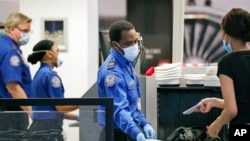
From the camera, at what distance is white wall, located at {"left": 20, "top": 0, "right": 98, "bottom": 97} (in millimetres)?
4875

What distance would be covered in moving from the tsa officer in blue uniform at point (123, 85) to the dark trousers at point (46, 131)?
493mm

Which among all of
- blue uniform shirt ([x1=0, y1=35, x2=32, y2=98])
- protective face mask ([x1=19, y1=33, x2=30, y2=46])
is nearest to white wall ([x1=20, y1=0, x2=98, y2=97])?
protective face mask ([x1=19, y1=33, x2=30, y2=46])

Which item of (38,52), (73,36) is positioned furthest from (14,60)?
(73,36)

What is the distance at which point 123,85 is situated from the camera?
6.49 feet

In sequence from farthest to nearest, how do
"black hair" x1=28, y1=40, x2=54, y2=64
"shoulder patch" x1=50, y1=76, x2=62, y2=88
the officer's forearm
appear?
"black hair" x1=28, y1=40, x2=54, y2=64 → "shoulder patch" x1=50, y1=76, x2=62, y2=88 → the officer's forearm

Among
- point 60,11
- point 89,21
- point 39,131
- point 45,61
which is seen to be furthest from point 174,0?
point 39,131

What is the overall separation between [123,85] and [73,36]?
10.00ft

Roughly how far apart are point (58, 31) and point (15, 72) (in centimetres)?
217

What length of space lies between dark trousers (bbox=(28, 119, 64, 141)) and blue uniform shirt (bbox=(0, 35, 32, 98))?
147cm

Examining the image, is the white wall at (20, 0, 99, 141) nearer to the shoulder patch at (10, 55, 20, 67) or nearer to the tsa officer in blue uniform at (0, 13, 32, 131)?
the tsa officer in blue uniform at (0, 13, 32, 131)

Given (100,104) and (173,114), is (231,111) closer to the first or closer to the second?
(100,104)

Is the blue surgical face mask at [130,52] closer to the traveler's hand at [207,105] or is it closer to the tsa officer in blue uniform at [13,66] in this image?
the traveler's hand at [207,105]

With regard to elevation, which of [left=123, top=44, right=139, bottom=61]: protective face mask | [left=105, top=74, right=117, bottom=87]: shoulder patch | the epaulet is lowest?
[left=105, top=74, right=117, bottom=87]: shoulder patch

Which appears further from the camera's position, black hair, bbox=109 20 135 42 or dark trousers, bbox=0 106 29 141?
black hair, bbox=109 20 135 42
